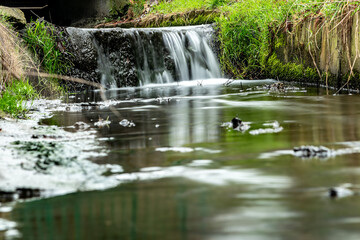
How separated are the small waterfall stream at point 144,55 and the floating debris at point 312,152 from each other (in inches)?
292

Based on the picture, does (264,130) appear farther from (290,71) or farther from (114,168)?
(290,71)

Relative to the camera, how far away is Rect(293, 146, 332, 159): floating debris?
2.81 metres

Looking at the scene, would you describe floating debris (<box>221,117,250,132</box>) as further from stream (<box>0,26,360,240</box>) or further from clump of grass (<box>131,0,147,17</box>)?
clump of grass (<box>131,0,147,17</box>)

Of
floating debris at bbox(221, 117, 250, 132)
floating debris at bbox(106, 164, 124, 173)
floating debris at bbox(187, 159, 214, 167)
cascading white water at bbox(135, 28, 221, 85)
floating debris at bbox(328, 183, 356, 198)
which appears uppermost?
cascading white water at bbox(135, 28, 221, 85)

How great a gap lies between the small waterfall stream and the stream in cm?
487

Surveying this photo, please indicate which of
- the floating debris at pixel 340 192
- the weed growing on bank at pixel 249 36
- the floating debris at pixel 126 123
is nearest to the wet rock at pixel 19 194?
the floating debris at pixel 340 192

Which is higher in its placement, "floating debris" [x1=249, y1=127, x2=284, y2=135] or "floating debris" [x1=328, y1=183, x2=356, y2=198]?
"floating debris" [x1=249, y1=127, x2=284, y2=135]

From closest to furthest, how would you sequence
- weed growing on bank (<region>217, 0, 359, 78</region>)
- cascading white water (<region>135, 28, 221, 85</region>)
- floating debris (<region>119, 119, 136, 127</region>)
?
floating debris (<region>119, 119, 136, 127</region>) < weed growing on bank (<region>217, 0, 359, 78</region>) < cascading white water (<region>135, 28, 221, 85</region>)

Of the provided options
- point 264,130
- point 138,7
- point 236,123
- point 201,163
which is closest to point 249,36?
point 236,123

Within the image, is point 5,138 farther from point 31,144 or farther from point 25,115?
point 25,115

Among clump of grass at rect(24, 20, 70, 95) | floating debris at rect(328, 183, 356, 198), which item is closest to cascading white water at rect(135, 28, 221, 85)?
clump of grass at rect(24, 20, 70, 95)

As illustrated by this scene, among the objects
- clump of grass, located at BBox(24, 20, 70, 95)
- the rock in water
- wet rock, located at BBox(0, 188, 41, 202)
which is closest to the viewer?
wet rock, located at BBox(0, 188, 41, 202)

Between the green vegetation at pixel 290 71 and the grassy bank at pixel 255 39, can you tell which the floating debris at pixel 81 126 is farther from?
Answer: the grassy bank at pixel 255 39

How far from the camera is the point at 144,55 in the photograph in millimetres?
10719
